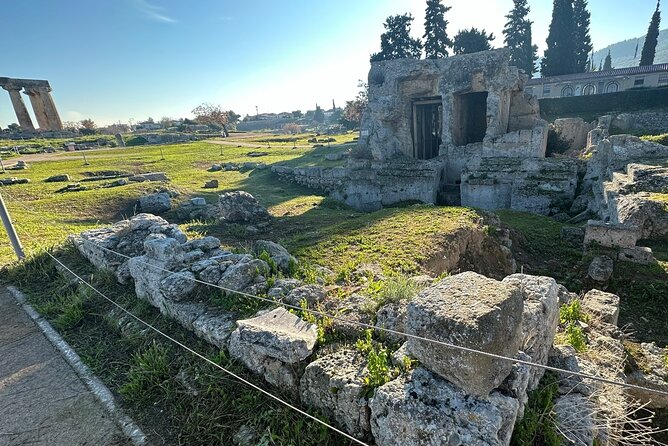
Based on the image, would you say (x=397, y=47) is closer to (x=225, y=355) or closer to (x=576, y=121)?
(x=576, y=121)

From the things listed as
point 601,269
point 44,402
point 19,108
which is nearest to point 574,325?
point 601,269

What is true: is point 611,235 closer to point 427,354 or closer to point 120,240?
point 427,354

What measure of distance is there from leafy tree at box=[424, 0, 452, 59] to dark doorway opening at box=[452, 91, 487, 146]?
24088 mm

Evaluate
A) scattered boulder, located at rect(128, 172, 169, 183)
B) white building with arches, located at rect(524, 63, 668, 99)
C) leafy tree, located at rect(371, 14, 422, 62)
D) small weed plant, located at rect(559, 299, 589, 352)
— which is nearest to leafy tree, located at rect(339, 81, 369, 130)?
leafy tree, located at rect(371, 14, 422, 62)

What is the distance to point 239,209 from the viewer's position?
1045cm

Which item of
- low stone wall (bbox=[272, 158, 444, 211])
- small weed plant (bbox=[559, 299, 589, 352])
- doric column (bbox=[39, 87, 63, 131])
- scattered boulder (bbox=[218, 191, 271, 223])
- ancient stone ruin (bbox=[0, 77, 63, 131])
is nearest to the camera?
small weed plant (bbox=[559, 299, 589, 352])

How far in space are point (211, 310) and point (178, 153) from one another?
2831 cm

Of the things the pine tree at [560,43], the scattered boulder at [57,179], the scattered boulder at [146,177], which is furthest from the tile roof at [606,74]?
the scattered boulder at [57,179]

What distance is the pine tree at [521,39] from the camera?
42.4m

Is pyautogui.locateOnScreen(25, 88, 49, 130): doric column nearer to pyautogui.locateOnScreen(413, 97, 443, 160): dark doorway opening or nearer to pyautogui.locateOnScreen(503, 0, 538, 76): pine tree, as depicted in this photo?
pyautogui.locateOnScreen(413, 97, 443, 160): dark doorway opening

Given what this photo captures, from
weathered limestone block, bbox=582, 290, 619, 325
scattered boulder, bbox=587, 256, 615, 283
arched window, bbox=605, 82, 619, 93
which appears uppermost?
arched window, bbox=605, 82, 619, 93

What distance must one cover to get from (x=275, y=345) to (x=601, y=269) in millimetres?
7878

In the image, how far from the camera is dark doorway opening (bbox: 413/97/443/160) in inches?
672

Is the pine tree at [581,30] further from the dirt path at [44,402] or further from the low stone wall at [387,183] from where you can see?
the dirt path at [44,402]
